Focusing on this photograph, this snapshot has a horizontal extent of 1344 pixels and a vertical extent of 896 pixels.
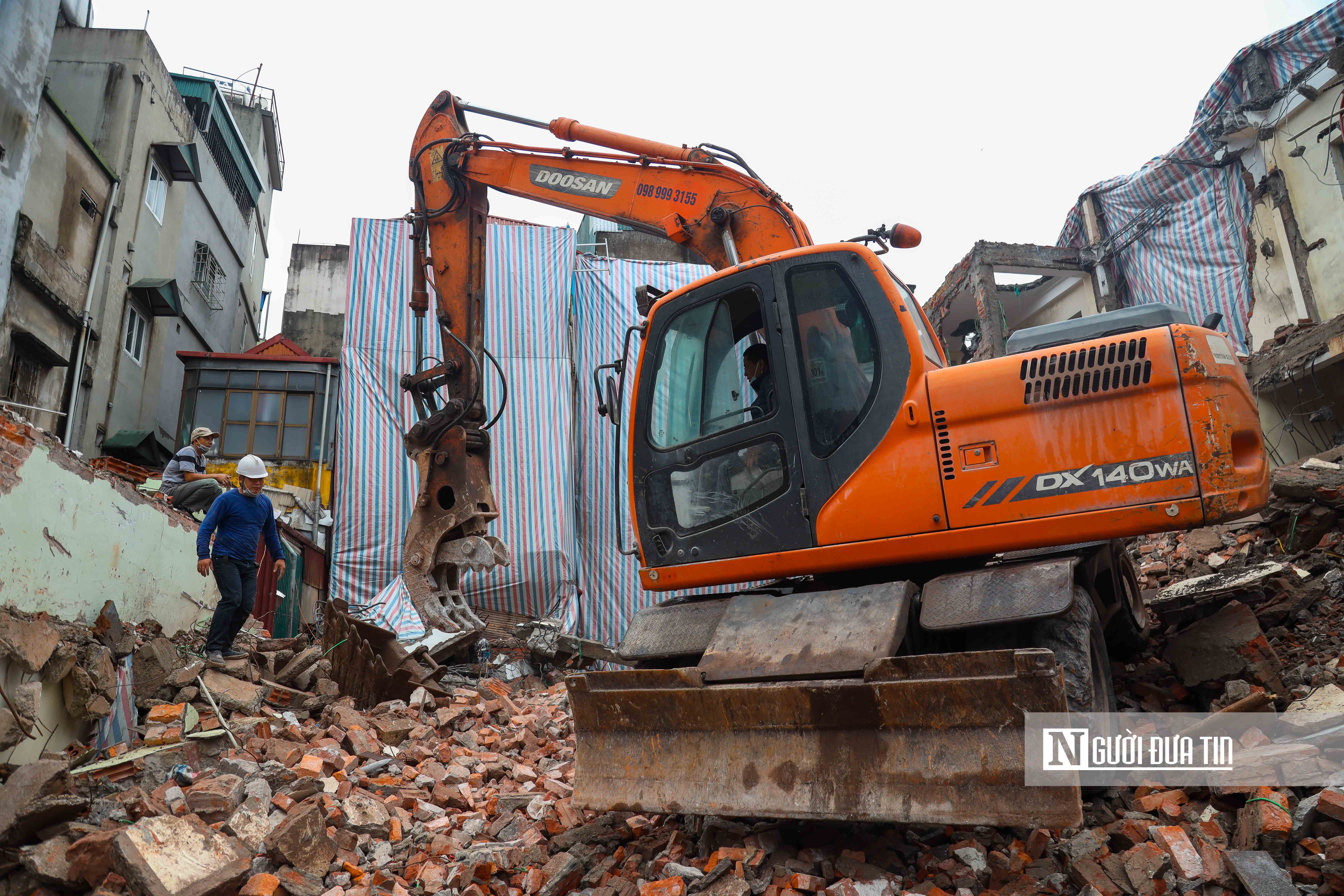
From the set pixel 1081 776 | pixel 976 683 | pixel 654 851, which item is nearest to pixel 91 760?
pixel 654 851

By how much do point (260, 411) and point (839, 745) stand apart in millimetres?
16244

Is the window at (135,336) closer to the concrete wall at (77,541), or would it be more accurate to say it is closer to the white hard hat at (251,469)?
the concrete wall at (77,541)

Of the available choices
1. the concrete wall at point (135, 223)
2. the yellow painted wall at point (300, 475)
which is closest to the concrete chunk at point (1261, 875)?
the yellow painted wall at point (300, 475)

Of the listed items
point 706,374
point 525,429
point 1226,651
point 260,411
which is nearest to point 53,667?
point 706,374

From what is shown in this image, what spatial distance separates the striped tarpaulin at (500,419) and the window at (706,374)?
24.7ft

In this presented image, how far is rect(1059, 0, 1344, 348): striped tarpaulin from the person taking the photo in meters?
11.5

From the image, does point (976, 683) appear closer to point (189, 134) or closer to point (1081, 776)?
point (1081, 776)

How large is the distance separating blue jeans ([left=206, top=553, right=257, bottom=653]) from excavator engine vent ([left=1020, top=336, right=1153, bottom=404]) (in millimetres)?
5260

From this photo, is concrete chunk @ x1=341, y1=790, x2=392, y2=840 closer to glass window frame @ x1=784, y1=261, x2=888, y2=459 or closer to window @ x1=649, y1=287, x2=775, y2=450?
window @ x1=649, y1=287, x2=775, y2=450

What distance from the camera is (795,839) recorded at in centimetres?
345

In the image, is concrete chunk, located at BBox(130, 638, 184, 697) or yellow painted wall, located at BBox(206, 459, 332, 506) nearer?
concrete chunk, located at BBox(130, 638, 184, 697)

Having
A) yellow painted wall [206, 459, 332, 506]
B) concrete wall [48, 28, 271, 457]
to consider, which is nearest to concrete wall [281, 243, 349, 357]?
concrete wall [48, 28, 271, 457]

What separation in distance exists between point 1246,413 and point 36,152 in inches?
601

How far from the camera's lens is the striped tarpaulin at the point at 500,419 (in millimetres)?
11555
